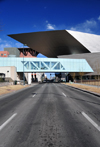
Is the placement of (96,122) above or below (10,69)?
below

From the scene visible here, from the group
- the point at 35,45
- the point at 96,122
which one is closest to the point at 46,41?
the point at 35,45

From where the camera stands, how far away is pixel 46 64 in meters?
49.4

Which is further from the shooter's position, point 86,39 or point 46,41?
point 46,41

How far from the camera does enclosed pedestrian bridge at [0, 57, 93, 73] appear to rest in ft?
155

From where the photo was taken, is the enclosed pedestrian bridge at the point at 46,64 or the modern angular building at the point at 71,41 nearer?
the enclosed pedestrian bridge at the point at 46,64

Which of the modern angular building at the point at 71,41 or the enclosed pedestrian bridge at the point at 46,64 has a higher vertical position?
the modern angular building at the point at 71,41

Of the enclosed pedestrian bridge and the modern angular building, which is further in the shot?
the modern angular building

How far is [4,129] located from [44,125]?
55.8 inches

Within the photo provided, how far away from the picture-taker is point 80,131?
A: 397 centimetres

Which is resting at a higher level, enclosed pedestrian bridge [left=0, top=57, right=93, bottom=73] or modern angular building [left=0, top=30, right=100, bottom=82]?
modern angular building [left=0, top=30, right=100, bottom=82]

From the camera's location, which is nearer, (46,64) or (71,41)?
(46,64)

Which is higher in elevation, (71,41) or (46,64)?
(71,41)

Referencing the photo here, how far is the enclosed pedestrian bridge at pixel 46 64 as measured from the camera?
155 ft

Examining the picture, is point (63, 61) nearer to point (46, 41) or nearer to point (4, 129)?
point (46, 41)
